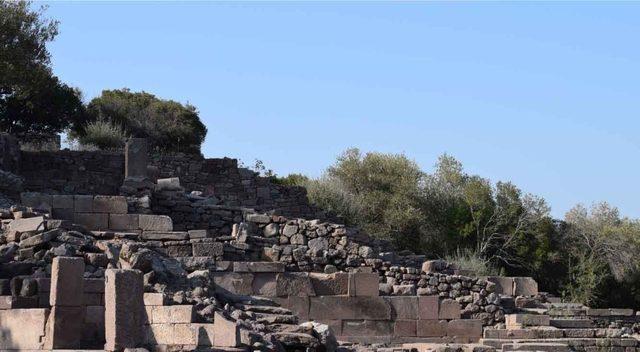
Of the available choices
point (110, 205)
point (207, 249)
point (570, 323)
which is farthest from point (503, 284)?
point (110, 205)

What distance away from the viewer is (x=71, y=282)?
19594 mm

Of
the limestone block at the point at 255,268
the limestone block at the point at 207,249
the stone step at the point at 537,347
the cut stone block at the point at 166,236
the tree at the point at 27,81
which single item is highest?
the tree at the point at 27,81

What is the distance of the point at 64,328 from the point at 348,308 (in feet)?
25.4

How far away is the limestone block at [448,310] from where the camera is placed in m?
27.2

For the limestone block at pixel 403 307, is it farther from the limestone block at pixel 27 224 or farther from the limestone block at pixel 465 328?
the limestone block at pixel 27 224

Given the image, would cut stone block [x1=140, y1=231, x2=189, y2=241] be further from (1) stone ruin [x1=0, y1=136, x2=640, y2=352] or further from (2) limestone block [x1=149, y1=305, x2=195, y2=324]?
(2) limestone block [x1=149, y1=305, x2=195, y2=324]

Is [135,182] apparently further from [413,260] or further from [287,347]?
[287,347]

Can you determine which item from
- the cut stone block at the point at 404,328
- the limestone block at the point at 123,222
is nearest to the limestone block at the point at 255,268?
the cut stone block at the point at 404,328

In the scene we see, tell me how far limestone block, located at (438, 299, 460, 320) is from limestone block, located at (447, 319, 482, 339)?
0.11 metres

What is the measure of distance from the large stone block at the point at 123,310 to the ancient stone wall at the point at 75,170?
52.3ft

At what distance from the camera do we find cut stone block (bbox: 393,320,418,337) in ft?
87.4

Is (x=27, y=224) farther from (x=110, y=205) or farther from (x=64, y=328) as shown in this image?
(x=110, y=205)

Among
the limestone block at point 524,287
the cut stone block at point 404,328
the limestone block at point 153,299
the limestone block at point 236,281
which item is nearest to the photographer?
the limestone block at point 153,299

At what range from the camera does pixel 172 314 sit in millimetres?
19828
